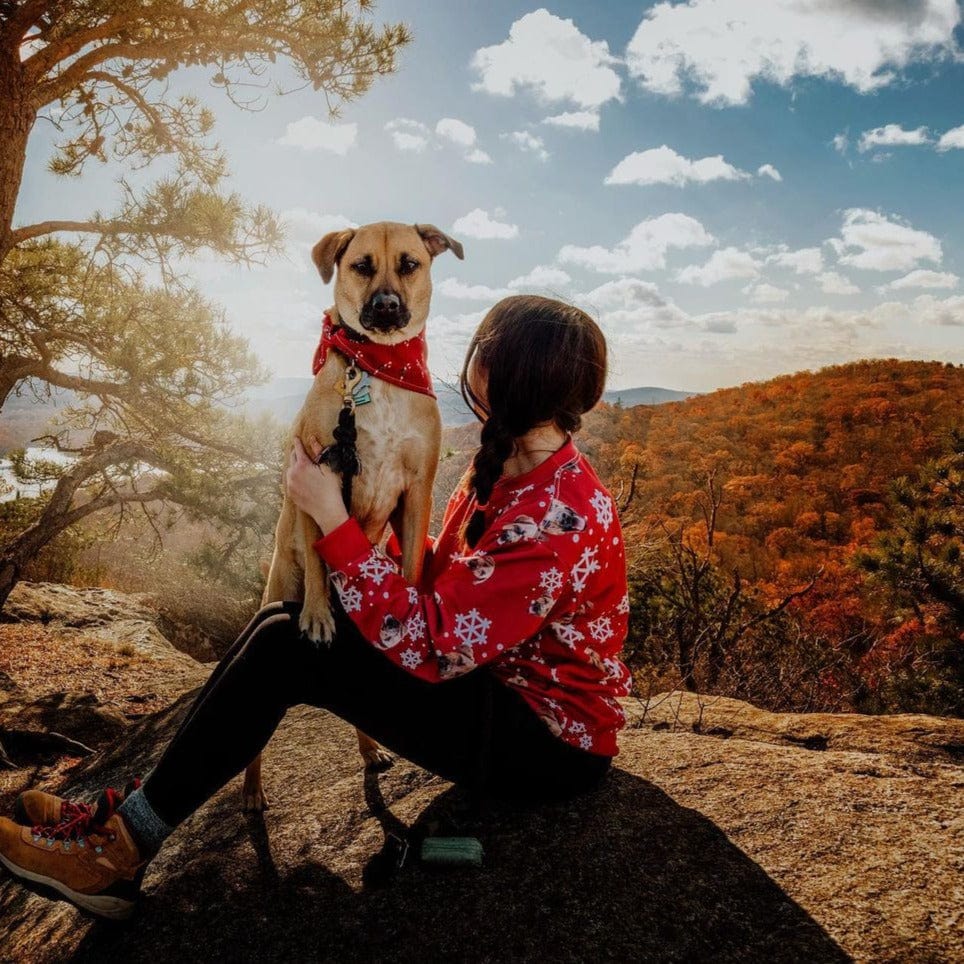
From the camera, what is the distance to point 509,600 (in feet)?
5.04

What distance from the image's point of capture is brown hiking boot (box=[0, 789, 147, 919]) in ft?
5.25

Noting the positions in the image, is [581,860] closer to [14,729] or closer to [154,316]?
[14,729]

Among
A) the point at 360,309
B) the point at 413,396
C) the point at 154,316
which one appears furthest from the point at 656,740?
the point at 154,316

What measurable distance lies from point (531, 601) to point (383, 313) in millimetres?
1294

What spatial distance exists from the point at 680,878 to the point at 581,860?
242 mm

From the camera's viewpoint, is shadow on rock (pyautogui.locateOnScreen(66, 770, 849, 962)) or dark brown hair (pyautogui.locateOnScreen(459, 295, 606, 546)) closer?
shadow on rock (pyautogui.locateOnScreen(66, 770, 849, 962))

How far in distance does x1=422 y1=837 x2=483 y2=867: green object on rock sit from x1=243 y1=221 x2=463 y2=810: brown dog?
0.71m

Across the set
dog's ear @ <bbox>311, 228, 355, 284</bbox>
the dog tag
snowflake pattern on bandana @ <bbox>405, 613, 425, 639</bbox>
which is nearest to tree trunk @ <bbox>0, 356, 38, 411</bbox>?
dog's ear @ <bbox>311, 228, 355, 284</bbox>

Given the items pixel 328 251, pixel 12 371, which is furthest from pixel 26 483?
pixel 328 251

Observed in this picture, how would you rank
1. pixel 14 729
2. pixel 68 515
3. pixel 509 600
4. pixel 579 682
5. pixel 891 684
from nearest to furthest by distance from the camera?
pixel 509 600 < pixel 579 682 < pixel 14 729 < pixel 68 515 < pixel 891 684

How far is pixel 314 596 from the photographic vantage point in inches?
73.1

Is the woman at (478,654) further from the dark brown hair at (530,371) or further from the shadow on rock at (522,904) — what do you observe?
the shadow on rock at (522,904)

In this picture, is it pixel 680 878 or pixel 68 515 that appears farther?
pixel 68 515

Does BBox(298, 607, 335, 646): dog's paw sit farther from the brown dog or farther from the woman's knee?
the brown dog
